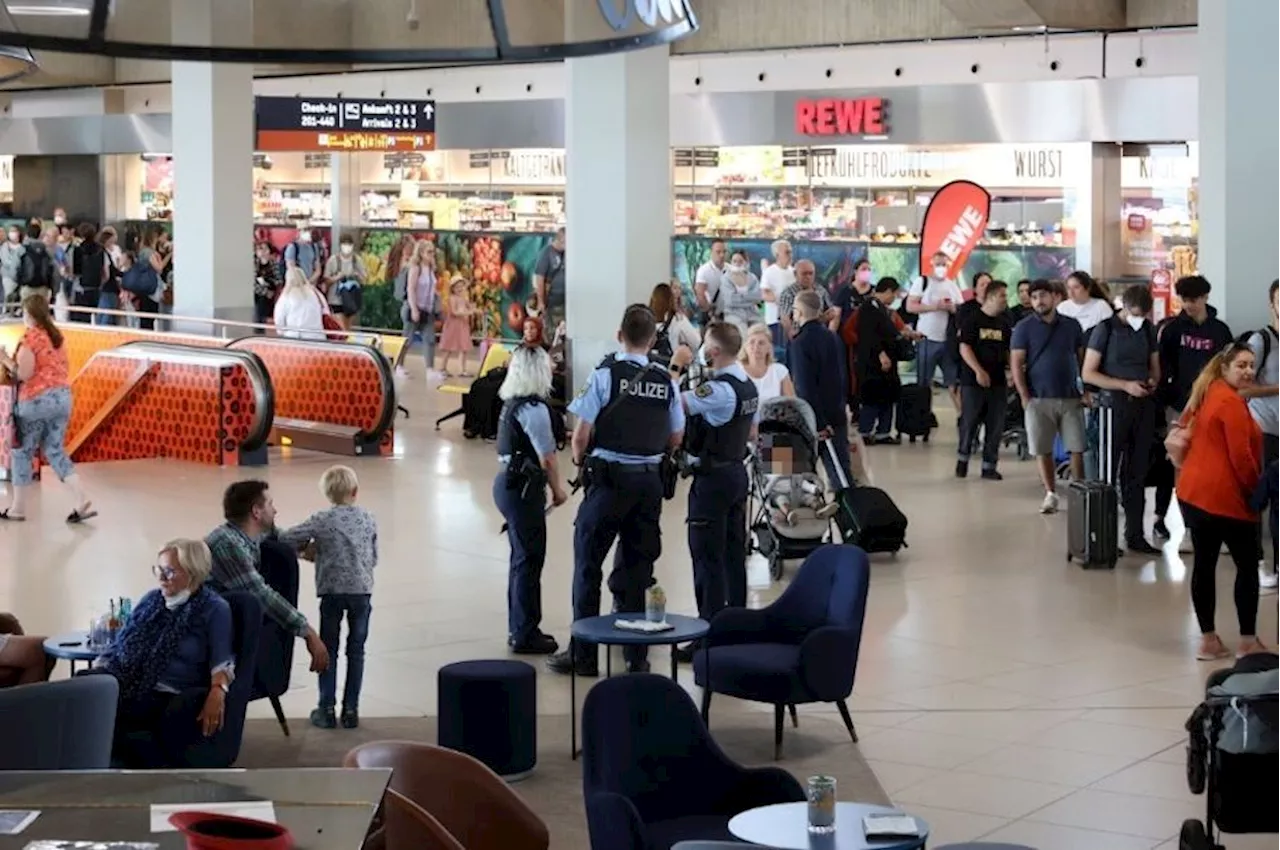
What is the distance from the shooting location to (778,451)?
12430mm

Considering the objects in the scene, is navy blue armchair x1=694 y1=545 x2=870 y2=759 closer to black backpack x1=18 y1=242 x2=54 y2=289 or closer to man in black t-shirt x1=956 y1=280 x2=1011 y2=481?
man in black t-shirt x1=956 y1=280 x2=1011 y2=481

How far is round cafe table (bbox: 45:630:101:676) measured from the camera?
26.3ft

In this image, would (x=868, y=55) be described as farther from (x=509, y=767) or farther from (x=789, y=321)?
(x=509, y=767)

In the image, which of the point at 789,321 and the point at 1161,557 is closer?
the point at 1161,557

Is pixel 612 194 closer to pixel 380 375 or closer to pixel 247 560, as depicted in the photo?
pixel 380 375

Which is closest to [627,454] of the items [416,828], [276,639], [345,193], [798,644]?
[798,644]

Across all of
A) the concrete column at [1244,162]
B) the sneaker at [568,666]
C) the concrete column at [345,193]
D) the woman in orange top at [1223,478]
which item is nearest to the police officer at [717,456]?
the sneaker at [568,666]

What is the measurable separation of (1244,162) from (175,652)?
8575mm

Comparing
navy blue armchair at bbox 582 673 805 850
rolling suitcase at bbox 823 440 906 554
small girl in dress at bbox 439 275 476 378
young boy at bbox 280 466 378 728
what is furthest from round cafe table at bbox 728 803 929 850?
small girl in dress at bbox 439 275 476 378

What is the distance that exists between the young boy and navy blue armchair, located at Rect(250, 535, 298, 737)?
2.9 inches

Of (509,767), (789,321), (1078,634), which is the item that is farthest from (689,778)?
(789,321)

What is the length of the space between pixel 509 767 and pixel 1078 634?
3781 millimetres

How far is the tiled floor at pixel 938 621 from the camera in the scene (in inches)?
314

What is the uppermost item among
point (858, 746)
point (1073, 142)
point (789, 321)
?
point (1073, 142)
